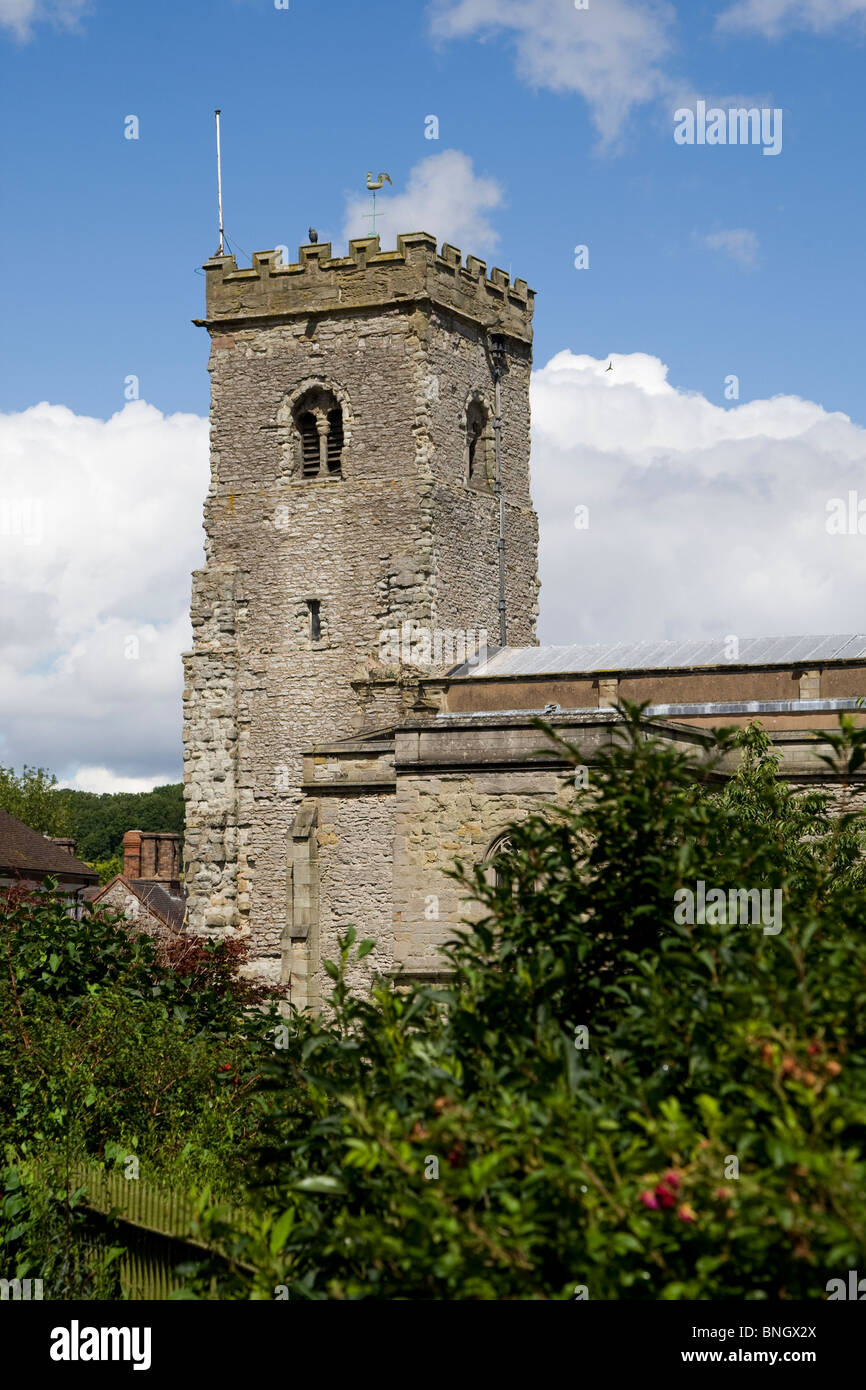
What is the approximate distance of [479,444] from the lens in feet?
121

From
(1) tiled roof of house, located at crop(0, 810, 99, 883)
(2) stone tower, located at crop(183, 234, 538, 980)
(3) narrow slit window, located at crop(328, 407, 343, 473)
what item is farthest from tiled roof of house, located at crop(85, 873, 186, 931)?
(3) narrow slit window, located at crop(328, 407, 343, 473)

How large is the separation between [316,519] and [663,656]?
8117mm

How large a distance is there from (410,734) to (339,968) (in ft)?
38.6

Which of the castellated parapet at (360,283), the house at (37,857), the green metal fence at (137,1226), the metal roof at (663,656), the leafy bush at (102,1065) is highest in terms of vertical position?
the castellated parapet at (360,283)

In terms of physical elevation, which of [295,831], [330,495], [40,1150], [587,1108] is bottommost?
[40,1150]

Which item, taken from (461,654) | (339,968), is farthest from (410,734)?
(461,654)

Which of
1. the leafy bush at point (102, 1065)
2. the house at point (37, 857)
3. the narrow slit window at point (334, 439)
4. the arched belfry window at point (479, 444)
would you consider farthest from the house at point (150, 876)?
the leafy bush at point (102, 1065)

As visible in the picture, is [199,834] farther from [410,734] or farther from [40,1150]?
[40,1150]

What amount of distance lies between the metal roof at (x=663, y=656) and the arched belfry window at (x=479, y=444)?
14.3 ft

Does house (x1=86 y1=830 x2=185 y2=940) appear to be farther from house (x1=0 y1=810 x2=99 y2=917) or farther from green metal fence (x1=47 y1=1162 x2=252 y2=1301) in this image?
green metal fence (x1=47 y1=1162 x2=252 y2=1301)

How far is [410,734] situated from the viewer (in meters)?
19.2

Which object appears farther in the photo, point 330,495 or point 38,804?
point 38,804

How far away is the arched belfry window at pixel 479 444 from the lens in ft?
120

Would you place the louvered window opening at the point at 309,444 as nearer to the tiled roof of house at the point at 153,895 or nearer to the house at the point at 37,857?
the house at the point at 37,857
